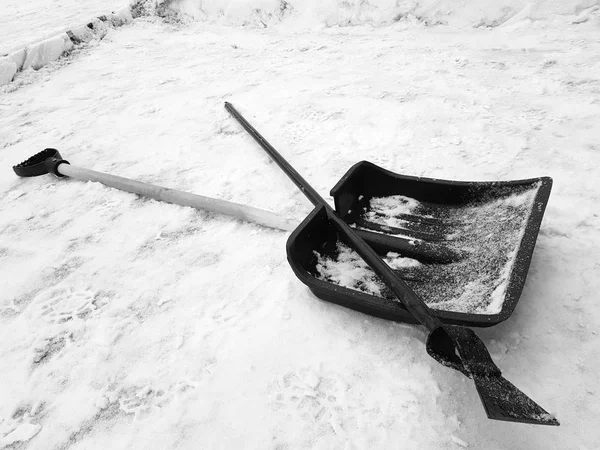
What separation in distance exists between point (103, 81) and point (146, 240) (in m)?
2.88

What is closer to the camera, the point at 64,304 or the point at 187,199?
the point at 64,304

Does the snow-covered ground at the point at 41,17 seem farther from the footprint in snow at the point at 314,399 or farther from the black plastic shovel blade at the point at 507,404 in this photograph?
the black plastic shovel blade at the point at 507,404

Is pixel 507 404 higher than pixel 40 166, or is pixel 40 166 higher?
pixel 40 166

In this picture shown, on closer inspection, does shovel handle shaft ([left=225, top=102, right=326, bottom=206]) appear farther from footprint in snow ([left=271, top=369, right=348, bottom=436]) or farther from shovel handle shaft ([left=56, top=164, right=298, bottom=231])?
footprint in snow ([left=271, top=369, right=348, bottom=436])

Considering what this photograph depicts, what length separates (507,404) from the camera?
865 millimetres

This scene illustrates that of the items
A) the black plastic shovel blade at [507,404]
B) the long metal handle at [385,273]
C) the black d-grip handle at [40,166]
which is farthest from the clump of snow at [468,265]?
the black d-grip handle at [40,166]

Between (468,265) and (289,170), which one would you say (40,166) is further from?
(468,265)

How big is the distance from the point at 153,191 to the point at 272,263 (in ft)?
2.92

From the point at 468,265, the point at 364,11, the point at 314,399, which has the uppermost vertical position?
the point at 364,11

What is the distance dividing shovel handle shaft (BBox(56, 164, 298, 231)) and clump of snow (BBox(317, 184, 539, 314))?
0.37 meters

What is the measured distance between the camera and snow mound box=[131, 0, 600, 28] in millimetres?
3490

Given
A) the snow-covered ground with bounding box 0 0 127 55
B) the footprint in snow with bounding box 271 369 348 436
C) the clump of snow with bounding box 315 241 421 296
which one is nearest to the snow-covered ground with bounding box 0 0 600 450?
the footprint in snow with bounding box 271 369 348 436

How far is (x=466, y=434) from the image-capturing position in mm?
992

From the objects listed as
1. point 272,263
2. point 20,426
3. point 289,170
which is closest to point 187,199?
point 289,170
